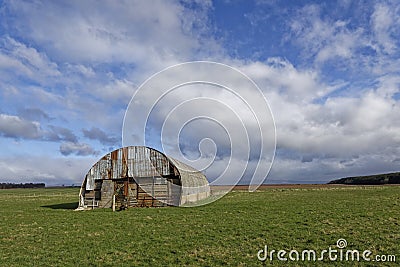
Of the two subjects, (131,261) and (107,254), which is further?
(107,254)

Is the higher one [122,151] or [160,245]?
[122,151]

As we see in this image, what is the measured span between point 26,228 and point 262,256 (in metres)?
16.4

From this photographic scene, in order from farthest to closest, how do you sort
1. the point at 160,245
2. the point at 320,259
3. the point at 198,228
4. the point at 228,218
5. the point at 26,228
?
1. the point at 228,218
2. the point at 26,228
3. the point at 198,228
4. the point at 160,245
5. the point at 320,259

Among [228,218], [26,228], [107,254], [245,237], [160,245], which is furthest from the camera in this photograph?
[228,218]

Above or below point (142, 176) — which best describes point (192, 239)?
below

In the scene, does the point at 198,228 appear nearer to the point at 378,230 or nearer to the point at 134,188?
the point at 378,230

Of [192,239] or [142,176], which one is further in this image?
[142,176]

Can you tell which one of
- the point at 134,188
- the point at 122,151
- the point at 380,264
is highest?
the point at 122,151

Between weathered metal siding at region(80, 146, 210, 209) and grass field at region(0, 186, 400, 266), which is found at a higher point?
weathered metal siding at region(80, 146, 210, 209)

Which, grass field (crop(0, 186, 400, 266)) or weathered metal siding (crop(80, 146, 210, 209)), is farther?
weathered metal siding (crop(80, 146, 210, 209))

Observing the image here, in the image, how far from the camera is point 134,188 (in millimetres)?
36312

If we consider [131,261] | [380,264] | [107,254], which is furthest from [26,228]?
[380,264]

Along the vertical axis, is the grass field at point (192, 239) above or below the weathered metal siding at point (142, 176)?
below

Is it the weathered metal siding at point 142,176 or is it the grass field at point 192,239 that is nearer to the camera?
the grass field at point 192,239
